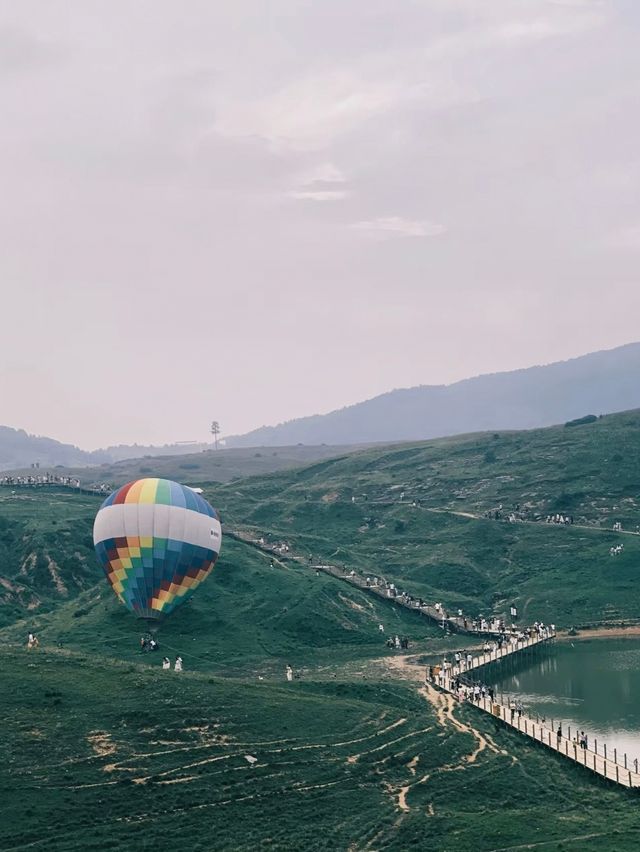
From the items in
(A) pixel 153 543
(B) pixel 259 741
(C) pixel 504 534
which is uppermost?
(A) pixel 153 543

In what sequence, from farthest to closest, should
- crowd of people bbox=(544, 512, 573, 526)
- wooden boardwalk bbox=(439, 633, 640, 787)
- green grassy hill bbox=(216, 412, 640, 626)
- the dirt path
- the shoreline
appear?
1. crowd of people bbox=(544, 512, 573, 526)
2. green grassy hill bbox=(216, 412, 640, 626)
3. the shoreline
4. wooden boardwalk bbox=(439, 633, 640, 787)
5. the dirt path

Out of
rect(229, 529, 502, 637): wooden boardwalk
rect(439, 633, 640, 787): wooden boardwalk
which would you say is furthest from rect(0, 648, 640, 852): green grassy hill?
rect(229, 529, 502, 637): wooden boardwalk

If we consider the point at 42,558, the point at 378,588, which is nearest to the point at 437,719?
the point at 378,588

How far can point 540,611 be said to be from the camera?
436ft

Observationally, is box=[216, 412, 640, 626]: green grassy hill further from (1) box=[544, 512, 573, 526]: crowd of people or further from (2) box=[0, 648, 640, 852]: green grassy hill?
(2) box=[0, 648, 640, 852]: green grassy hill

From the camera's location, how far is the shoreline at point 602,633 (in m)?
122

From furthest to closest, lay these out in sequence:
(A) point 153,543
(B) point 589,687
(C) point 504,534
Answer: (C) point 504,534, (B) point 589,687, (A) point 153,543

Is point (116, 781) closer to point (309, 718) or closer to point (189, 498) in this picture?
point (309, 718)

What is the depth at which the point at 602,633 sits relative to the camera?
124 metres

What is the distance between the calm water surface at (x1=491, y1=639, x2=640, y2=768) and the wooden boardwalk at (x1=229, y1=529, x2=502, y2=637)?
10358mm

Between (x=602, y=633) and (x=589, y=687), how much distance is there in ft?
90.4

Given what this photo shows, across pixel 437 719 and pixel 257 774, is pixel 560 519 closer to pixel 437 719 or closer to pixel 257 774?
pixel 437 719

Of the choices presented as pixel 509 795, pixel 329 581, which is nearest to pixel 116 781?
pixel 509 795

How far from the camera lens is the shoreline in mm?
122281
